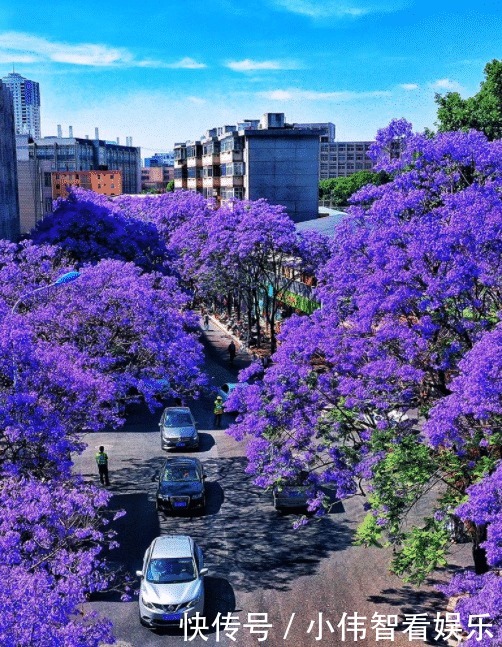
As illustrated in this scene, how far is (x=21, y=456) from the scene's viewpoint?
57.1ft

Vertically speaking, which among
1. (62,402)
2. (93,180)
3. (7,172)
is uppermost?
(93,180)

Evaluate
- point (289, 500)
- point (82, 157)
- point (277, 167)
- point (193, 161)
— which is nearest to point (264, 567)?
point (289, 500)

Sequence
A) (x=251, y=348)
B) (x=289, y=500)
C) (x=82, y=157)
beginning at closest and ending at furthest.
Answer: (x=289, y=500) < (x=251, y=348) < (x=82, y=157)

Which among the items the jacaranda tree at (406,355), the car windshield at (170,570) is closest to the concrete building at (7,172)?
the jacaranda tree at (406,355)

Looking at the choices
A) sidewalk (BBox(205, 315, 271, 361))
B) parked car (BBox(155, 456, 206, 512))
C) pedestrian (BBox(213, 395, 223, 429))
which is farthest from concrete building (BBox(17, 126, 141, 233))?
parked car (BBox(155, 456, 206, 512))

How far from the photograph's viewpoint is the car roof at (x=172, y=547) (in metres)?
18.6

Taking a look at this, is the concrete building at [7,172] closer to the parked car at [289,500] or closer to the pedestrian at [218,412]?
the pedestrian at [218,412]

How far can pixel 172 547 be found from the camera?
18.9m

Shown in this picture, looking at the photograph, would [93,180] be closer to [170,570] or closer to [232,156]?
[232,156]

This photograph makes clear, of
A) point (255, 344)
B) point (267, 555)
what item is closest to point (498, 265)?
point (267, 555)

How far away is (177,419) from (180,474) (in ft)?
23.8

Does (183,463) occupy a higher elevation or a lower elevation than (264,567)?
higher

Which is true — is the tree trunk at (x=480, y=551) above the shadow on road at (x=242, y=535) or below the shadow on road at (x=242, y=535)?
above

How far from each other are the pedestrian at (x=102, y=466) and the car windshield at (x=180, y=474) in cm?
239
